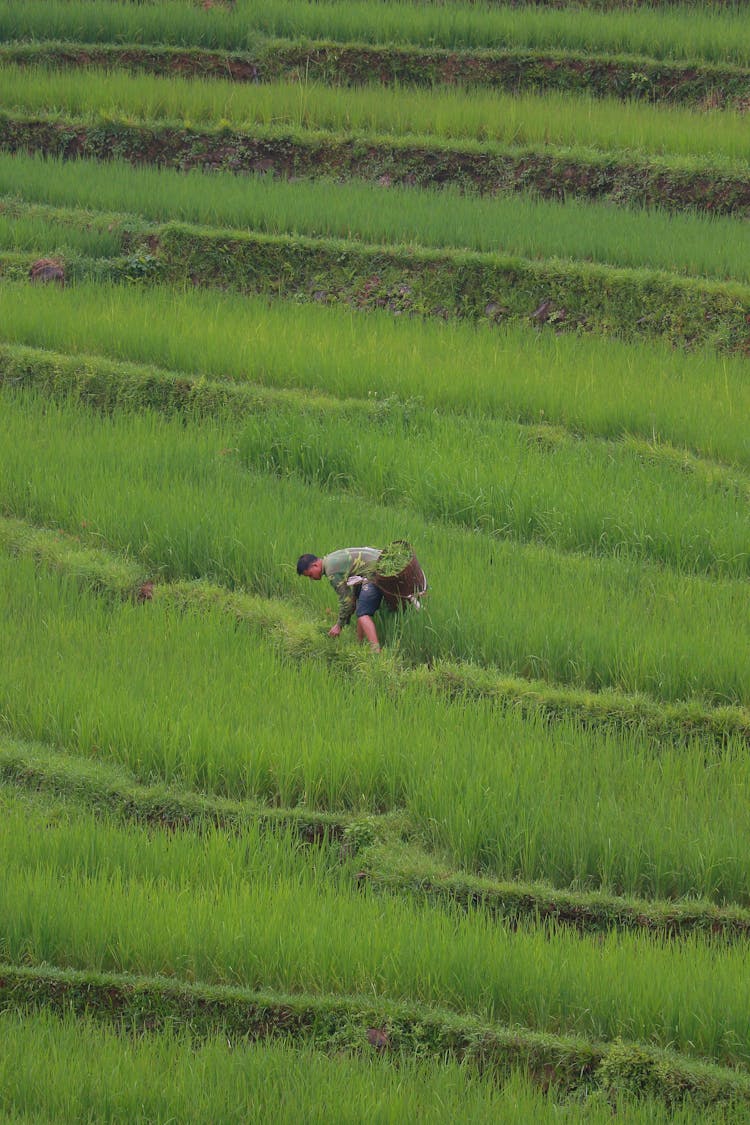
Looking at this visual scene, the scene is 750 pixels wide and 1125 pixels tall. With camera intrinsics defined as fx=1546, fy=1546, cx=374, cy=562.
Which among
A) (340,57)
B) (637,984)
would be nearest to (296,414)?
(637,984)

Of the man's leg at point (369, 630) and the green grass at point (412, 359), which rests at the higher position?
the green grass at point (412, 359)

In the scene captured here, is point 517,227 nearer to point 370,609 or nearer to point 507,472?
point 507,472

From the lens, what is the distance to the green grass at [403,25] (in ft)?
39.3

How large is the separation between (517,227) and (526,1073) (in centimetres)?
679

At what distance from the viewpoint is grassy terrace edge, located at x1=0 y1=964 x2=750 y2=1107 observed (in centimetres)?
382

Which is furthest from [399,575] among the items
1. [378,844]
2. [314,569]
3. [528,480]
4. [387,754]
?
[528,480]

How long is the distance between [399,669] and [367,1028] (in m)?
1.94

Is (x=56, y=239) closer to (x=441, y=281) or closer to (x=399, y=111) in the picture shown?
(x=441, y=281)

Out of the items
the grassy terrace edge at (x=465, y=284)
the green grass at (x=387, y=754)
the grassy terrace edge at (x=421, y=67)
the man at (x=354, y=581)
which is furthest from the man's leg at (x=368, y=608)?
the grassy terrace edge at (x=421, y=67)

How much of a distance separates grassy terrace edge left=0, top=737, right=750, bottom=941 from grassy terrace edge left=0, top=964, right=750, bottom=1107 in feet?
1.46

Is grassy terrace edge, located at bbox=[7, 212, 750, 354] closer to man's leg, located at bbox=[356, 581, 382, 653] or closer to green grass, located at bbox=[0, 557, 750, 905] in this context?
man's leg, located at bbox=[356, 581, 382, 653]

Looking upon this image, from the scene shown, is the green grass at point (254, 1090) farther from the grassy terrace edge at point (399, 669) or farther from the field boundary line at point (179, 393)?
the field boundary line at point (179, 393)

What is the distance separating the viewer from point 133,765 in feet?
17.2

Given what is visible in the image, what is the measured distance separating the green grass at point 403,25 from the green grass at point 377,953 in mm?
9196
